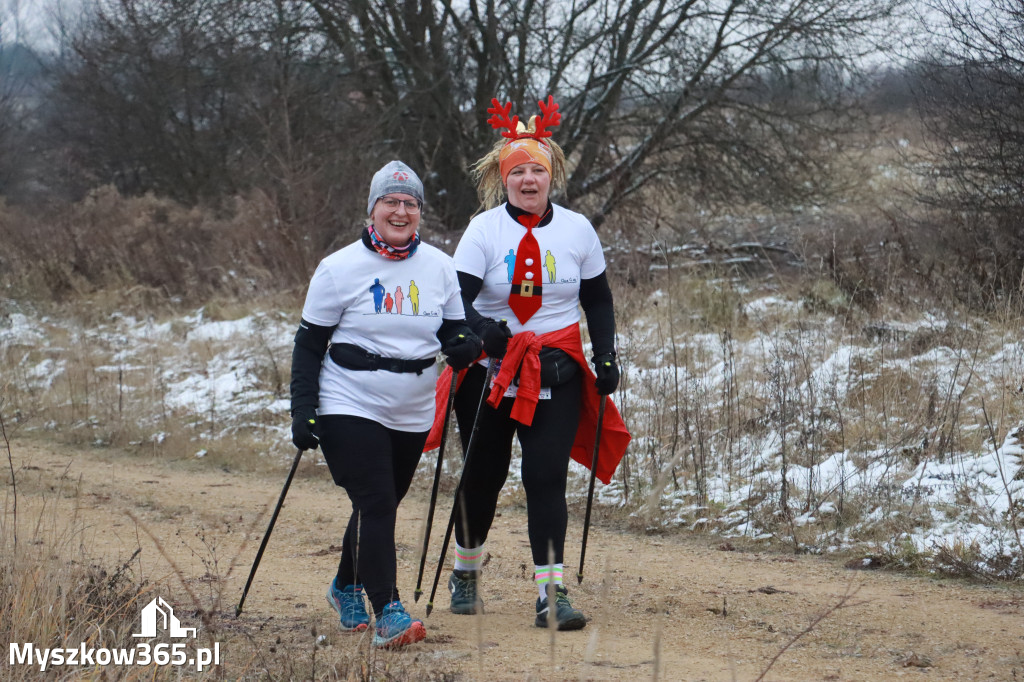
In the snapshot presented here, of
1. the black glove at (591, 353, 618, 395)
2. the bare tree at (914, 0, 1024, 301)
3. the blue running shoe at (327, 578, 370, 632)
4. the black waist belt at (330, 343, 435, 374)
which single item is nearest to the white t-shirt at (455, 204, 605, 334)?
the black glove at (591, 353, 618, 395)

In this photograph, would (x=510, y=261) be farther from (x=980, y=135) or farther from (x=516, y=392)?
(x=980, y=135)

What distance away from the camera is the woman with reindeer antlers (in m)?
4.49

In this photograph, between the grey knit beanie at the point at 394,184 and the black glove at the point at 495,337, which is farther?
the black glove at the point at 495,337

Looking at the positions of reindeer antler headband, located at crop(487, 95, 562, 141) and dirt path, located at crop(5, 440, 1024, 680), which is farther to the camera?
reindeer antler headband, located at crop(487, 95, 562, 141)

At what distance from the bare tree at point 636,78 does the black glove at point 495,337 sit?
11.0 meters

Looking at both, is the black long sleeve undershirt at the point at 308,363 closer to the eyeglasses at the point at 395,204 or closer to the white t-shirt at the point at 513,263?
the eyeglasses at the point at 395,204

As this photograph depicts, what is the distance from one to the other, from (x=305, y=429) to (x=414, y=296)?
67cm

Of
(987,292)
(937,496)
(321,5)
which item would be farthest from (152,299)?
(937,496)

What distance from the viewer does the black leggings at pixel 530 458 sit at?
448 centimetres

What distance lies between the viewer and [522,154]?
477cm

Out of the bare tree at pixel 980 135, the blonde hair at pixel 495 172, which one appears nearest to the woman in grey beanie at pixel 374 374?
the blonde hair at pixel 495 172

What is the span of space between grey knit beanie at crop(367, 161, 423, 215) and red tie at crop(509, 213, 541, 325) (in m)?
0.51

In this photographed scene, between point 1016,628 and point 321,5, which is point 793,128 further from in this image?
point 1016,628

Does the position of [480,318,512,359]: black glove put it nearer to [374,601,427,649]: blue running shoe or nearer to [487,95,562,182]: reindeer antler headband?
[487,95,562,182]: reindeer antler headband
